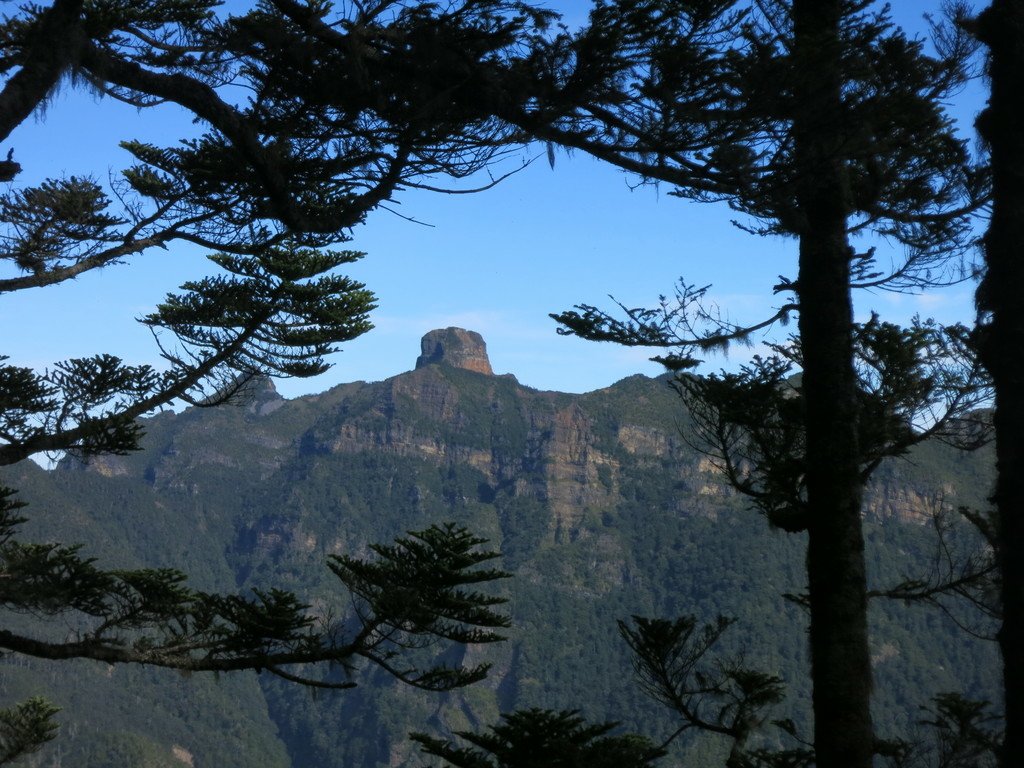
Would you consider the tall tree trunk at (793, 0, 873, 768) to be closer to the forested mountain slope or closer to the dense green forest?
the dense green forest

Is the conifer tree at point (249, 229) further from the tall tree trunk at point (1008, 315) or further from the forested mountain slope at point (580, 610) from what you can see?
the forested mountain slope at point (580, 610)

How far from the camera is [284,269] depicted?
A: 36.9ft

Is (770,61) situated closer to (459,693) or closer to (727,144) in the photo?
(727,144)

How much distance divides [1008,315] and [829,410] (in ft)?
4.30

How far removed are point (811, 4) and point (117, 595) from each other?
6.81m

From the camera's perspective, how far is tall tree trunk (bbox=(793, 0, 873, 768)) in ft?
18.0

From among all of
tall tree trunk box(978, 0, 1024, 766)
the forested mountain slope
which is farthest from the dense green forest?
the forested mountain slope

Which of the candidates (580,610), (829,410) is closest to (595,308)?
(829,410)

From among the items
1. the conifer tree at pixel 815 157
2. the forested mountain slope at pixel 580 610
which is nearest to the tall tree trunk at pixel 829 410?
the conifer tree at pixel 815 157

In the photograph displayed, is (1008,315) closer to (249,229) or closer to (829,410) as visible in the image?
(829,410)

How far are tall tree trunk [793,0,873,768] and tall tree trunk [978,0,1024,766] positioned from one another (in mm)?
818

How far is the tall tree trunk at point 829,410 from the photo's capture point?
18.0 feet

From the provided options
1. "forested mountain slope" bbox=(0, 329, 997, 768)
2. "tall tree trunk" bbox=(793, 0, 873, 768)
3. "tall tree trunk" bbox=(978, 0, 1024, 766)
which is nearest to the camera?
"tall tree trunk" bbox=(978, 0, 1024, 766)

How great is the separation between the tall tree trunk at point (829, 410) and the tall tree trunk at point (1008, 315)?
2.69 feet
